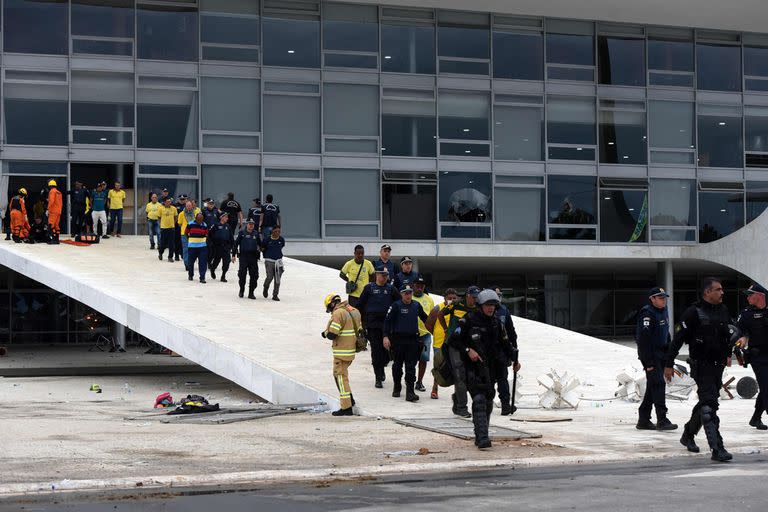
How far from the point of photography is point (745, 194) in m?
36.9

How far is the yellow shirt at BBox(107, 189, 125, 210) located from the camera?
2969 cm

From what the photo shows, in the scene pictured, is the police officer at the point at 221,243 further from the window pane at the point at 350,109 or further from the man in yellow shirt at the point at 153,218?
the window pane at the point at 350,109

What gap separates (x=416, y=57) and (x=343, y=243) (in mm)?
6032

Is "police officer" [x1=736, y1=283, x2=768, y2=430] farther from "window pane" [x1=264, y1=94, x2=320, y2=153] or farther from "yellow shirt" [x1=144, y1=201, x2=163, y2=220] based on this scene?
"window pane" [x1=264, y1=94, x2=320, y2=153]

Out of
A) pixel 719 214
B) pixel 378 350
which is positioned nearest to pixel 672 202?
pixel 719 214

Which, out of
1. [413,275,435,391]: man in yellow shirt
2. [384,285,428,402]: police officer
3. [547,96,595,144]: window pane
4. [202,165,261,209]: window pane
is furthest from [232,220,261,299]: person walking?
[547,96,595,144]: window pane

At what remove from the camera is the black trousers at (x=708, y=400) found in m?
10.4

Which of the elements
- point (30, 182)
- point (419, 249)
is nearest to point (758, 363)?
point (419, 249)

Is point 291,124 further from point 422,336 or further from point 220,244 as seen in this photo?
point 422,336

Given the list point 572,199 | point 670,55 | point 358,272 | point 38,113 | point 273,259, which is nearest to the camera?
point 358,272

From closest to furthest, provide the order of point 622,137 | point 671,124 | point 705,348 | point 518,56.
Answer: point 705,348 → point 518,56 → point 622,137 → point 671,124

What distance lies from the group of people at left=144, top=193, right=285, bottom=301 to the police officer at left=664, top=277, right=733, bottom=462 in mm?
11838

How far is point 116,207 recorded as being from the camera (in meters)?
30.0

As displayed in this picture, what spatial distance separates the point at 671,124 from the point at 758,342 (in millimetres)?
24951
